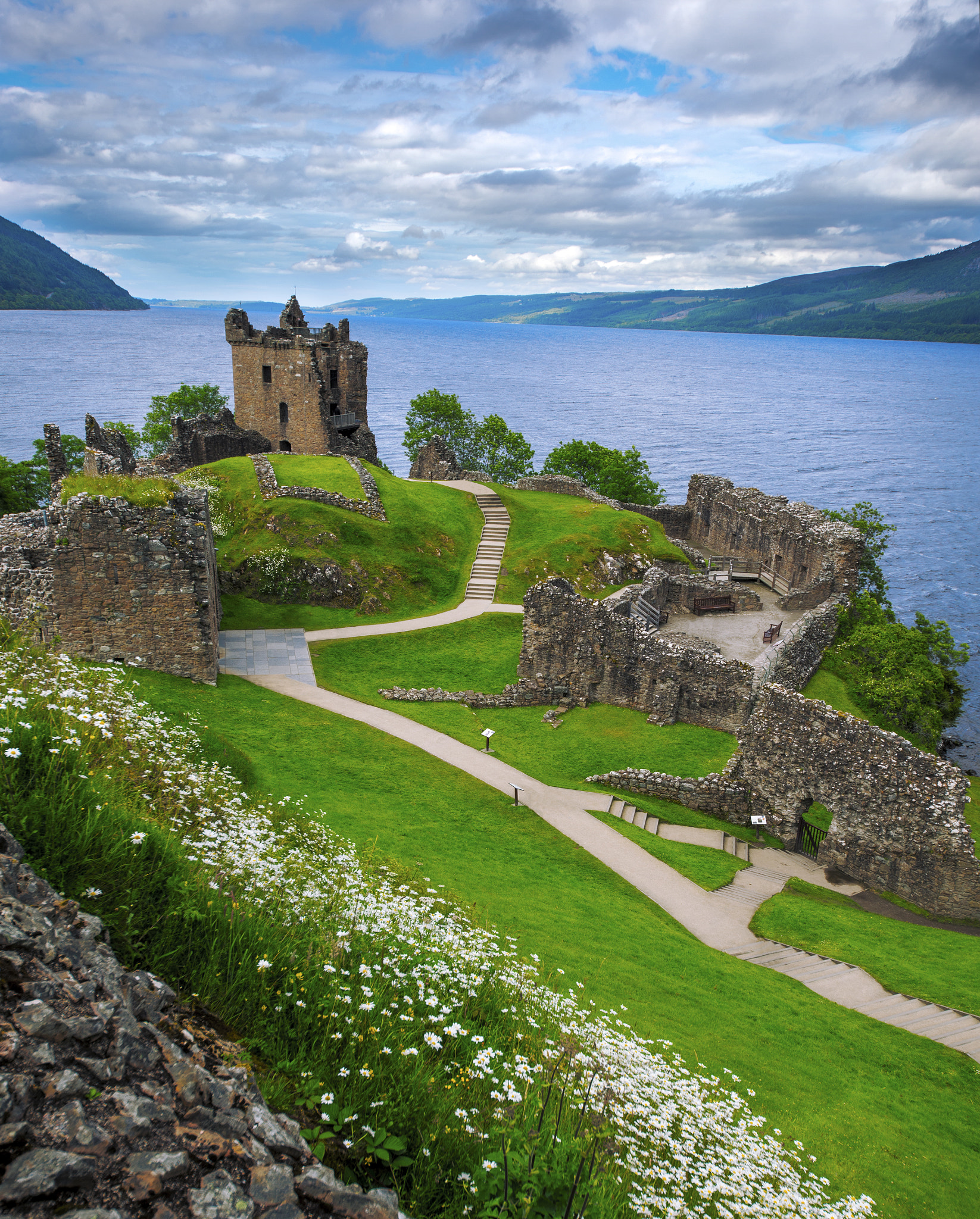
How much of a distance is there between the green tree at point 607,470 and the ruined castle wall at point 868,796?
46.5 metres

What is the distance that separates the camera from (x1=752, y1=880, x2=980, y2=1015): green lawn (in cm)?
1747

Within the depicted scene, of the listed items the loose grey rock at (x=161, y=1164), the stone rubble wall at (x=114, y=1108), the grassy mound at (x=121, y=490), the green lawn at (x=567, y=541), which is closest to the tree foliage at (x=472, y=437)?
the green lawn at (x=567, y=541)

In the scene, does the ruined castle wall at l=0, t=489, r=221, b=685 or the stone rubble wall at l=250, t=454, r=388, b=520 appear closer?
the ruined castle wall at l=0, t=489, r=221, b=685

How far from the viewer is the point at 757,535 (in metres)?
54.6

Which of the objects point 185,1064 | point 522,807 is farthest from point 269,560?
point 185,1064

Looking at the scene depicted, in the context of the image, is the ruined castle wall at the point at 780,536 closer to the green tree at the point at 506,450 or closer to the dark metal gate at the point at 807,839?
the green tree at the point at 506,450

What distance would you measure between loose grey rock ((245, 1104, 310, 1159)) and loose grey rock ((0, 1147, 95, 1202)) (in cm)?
126

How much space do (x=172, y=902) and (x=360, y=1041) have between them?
2.20 m

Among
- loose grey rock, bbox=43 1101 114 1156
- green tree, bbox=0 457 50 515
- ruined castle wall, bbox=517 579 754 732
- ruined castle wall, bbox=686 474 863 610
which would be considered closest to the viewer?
loose grey rock, bbox=43 1101 114 1156

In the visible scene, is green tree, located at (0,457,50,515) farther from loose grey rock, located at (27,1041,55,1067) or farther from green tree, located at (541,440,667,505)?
loose grey rock, located at (27,1041,55,1067)

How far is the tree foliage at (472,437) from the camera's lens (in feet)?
253

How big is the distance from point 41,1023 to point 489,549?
1611 inches

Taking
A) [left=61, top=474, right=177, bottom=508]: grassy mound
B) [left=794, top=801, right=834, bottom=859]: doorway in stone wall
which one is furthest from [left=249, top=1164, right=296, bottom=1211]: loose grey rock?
[left=794, top=801, right=834, bottom=859]: doorway in stone wall

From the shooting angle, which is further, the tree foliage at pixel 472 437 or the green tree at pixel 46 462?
the tree foliage at pixel 472 437
